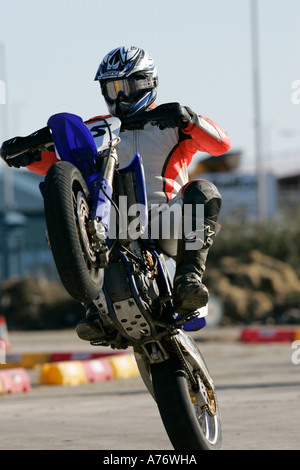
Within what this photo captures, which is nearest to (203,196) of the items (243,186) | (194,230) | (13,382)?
(194,230)

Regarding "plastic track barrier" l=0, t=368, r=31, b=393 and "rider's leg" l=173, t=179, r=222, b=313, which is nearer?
"rider's leg" l=173, t=179, r=222, b=313

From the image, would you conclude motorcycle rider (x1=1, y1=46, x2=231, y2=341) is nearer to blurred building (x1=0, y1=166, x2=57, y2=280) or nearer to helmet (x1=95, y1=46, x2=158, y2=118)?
helmet (x1=95, y1=46, x2=158, y2=118)

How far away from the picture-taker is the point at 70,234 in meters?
5.25

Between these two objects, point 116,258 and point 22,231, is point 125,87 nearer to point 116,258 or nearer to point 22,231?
point 116,258

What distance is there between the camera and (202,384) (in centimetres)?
634

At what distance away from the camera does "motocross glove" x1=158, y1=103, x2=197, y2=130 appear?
237 inches

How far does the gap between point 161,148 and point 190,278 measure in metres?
0.90

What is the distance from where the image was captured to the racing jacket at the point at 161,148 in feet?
20.5

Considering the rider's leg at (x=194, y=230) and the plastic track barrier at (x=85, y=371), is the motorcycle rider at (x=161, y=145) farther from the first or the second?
the plastic track barrier at (x=85, y=371)

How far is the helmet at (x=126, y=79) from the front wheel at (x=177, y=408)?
160 centimetres

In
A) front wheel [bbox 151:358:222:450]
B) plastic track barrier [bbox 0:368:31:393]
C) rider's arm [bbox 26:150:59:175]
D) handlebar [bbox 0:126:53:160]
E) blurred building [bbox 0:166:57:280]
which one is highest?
handlebar [bbox 0:126:53:160]

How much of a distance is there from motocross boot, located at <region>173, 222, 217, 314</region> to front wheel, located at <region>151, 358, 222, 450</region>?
0.39 meters

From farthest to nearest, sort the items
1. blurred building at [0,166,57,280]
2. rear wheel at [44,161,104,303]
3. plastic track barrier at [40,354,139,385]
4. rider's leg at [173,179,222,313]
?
1. blurred building at [0,166,57,280]
2. plastic track barrier at [40,354,139,385]
3. rider's leg at [173,179,222,313]
4. rear wheel at [44,161,104,303]

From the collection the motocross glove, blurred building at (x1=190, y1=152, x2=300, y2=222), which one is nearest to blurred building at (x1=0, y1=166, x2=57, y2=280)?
blurred building at (x1=190, y1=152, x2=300, y2=222)
